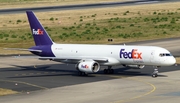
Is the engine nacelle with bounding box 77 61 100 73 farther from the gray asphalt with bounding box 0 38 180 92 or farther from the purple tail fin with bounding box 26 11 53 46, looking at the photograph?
the purple tail fin with bounding box 26 11 53 46

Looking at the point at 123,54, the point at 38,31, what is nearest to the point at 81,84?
the point at 123,54

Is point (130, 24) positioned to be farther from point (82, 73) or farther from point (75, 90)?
point (75, 90)

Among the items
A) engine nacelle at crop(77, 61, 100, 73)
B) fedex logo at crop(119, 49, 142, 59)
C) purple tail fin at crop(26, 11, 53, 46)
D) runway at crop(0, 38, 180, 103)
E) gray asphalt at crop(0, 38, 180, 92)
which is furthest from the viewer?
purple tail fin at crop(26, 11, 53, 46)

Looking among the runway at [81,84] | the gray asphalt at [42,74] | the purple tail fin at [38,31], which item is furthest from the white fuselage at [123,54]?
the purple tail fin at [38,31]

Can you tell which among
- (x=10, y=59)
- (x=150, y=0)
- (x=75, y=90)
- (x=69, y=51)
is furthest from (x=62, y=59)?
(x=150, y=0)

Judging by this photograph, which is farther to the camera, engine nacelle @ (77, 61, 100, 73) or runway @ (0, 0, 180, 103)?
engine nacelle @ (77, 61, 100, 73)

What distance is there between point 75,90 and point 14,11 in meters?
107

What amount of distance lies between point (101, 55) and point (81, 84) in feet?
25.6

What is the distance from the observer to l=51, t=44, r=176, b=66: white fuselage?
2467 inches

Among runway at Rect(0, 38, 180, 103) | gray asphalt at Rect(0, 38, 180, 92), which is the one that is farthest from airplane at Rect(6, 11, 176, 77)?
gray asphalt at Rect(0, 38, 180, 92)

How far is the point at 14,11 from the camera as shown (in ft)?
521

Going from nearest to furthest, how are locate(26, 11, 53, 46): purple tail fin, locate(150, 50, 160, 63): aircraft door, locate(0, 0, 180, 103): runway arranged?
locate(0, 0, 180, 103): runway
locate(150, 50, 160, 63): aircraft door
locate(26, 11, 53, 46): purple tail fin

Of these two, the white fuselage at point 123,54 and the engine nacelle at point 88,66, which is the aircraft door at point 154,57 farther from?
the engine nacelle at point 88,66

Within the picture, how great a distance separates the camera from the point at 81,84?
59.3 meters
